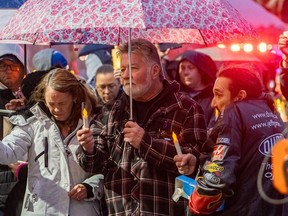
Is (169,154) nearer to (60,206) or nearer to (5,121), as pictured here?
(60,206)

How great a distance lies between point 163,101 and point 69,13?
884mm

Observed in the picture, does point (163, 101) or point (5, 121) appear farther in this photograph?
point (5, 121)

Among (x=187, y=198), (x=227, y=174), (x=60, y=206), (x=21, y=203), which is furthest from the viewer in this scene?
(x=21, y=203)

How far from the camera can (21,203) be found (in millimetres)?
5996

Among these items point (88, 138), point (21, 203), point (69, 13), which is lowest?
point (21, 203)

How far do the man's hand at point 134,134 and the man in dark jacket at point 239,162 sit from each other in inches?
10.9

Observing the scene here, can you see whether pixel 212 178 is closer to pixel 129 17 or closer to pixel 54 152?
pixel 129 17

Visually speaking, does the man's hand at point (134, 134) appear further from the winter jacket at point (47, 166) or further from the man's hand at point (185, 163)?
the winter jacket at point (47, 166)

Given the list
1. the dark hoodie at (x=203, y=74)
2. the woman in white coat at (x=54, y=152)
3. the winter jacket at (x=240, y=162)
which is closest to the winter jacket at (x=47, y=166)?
the woman in white coat at (x=54, y=152)

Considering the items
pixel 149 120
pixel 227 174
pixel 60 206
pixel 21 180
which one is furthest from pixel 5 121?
pixel 227 174

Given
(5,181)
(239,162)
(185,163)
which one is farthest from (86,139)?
(5,181)

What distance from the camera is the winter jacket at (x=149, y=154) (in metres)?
5.02

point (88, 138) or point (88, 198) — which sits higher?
point (88, 138)

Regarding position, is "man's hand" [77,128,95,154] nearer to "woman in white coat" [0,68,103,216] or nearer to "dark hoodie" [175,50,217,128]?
"woman in white coat" [0,68,103,216]
